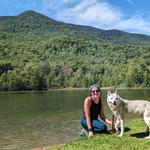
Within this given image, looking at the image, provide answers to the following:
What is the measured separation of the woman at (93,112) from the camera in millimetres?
16781

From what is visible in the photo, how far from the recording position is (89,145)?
49.8 ft

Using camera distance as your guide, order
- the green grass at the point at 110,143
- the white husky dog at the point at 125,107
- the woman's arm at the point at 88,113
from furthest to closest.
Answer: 1. the woman's arm at the point at 88,113
2. the white husky dog at the point at 125,107
3. the green grass at the point at 110,143

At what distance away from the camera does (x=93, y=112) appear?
17.4 m

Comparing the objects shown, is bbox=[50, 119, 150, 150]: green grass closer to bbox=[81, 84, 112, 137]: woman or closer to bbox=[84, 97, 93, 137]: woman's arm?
bbox=[84, 97, 93, 137]: woman's arm

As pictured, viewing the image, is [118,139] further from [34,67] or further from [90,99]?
[34,67]

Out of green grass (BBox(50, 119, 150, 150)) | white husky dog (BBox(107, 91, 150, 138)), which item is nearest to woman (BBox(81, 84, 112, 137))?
green grass (BBox(50, 119, 150, 150))

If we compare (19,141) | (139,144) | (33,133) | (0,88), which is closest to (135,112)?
(139,144)

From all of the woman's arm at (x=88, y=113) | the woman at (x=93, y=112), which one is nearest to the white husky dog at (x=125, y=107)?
the woman at (x=93, y=112)

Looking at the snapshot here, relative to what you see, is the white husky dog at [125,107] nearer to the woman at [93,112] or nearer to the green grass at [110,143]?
the woman at [93,112]

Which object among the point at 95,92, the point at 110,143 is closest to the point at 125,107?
the point at 95,92

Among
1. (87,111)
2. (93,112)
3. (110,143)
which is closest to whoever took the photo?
(110,143)

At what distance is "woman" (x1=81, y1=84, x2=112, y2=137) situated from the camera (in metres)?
16.8

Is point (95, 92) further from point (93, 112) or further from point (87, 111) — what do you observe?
point (93, 112)

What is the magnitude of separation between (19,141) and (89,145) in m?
14.7
